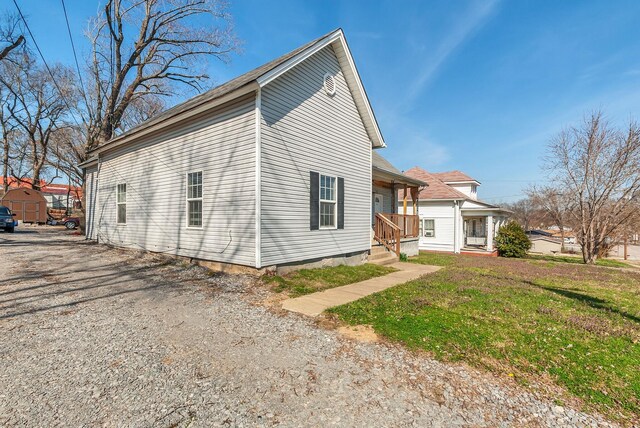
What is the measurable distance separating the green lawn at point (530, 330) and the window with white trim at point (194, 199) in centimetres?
509

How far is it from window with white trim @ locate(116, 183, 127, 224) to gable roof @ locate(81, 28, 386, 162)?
1.59 m

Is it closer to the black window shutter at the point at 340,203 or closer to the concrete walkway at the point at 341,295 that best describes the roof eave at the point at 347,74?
the black window shutter at the point at 340,203

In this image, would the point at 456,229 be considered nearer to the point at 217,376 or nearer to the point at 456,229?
the point at 456,229

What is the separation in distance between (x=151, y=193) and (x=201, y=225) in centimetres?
302

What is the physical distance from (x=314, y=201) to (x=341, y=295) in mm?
3176

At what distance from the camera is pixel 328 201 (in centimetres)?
937

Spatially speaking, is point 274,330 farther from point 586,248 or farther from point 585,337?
point 586,248

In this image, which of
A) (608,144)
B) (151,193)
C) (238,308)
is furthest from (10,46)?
(608,144)

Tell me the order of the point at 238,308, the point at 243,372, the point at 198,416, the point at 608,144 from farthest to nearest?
the point at 608,144
the point at 238,308
the point at 243,372
the point at 198,416

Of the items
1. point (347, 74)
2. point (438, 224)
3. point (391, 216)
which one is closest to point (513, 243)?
point (438, 224)

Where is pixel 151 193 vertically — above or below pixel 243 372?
above

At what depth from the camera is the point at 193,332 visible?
4113 millimetres

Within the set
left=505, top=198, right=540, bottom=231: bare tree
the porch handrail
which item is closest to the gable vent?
the porch handrail

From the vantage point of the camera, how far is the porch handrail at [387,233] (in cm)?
1254
